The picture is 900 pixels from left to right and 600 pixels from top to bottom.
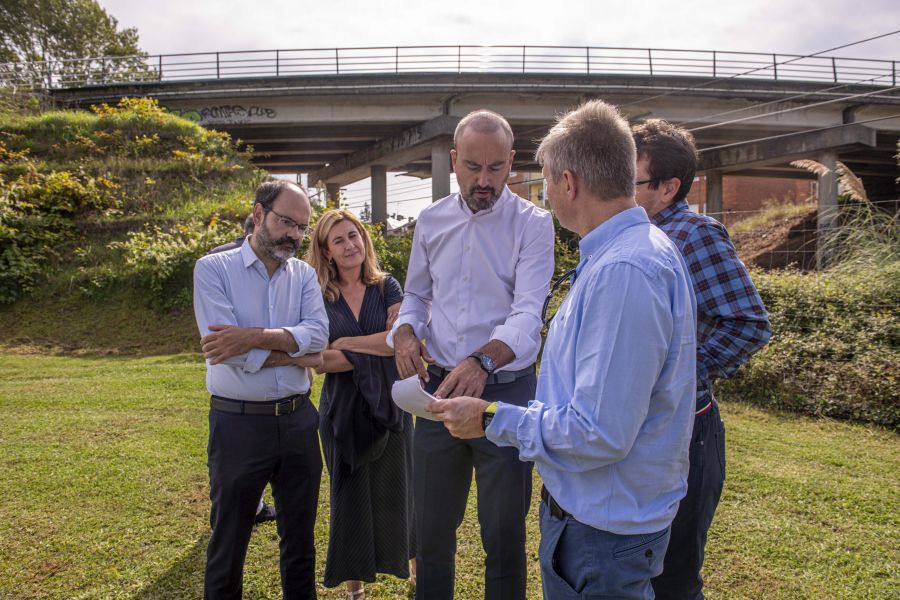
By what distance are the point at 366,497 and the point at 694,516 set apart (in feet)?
6.30

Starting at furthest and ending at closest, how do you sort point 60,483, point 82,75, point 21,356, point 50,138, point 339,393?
1. point 82,75
2. point 50,138
3. point 21,356
4. point 60,483
5. point 339,393

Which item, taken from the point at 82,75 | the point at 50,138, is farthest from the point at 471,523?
the point at 82,75

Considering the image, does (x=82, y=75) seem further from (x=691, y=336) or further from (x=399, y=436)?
(x=691, y=336)

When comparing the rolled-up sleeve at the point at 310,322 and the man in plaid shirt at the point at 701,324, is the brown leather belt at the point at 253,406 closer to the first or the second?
the rolled-up sleeve at the point at 310,322

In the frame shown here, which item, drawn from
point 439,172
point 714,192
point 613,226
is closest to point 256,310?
point 613,226

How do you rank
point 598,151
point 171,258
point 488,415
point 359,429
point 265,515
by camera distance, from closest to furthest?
point 598,151
point 488,415
point 359,429
point 265,515
point 171,258

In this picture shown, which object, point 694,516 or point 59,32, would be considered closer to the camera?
point 694,516

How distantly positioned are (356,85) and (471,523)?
68.7ft

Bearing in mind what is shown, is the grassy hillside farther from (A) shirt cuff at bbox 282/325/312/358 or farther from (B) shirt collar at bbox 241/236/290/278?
(A) shirt cuff at bbox 282/325/312/358

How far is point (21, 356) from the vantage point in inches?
410

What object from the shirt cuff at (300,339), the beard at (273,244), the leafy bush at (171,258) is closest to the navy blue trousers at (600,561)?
the shirt cuff at (300,339)

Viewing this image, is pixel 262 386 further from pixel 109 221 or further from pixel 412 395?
pixel 109 221

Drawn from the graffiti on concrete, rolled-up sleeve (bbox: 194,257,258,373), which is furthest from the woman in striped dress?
the graffiti on concrete

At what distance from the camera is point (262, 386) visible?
3102 millimetres
